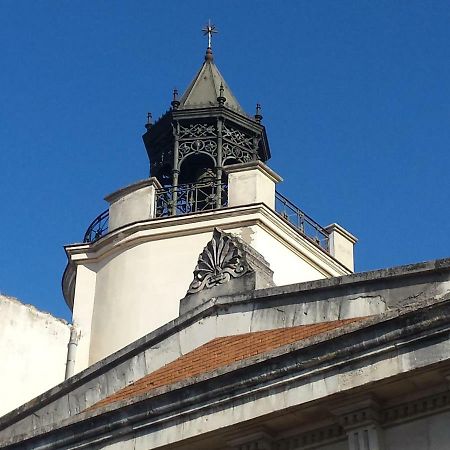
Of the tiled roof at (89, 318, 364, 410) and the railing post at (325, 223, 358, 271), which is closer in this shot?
the tiled roof at (89, 318, 364, 410)

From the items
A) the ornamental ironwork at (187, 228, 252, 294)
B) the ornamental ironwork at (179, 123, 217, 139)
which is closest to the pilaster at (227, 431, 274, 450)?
the ornamental ironwork at (187, 228, 252, 294)

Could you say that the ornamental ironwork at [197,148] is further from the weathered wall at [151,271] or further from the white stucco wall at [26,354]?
the white stucco wall at [26,354]

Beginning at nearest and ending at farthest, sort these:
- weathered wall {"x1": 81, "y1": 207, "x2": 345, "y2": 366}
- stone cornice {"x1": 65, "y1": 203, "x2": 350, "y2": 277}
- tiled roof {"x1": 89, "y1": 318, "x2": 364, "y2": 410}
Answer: tiled roof {"x1": 89, "y1": 318, "x2": 364, "y2": 410}
weathered wall {"x1": 81, "y1": 207, "x2": 345, "y2": 366}
stone cornice {"x1": 65, "y1": 203, "x2": 350, "y2": 277}

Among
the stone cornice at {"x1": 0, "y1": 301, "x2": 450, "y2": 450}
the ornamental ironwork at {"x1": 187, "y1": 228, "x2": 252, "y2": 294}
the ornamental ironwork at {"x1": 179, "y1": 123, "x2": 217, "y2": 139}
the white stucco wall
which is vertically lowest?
the stone cornice at {"x1": 0, "y1": 301, "x2": 450, "y2": 450}

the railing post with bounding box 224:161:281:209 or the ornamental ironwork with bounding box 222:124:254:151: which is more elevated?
the ornamental ironwork with bounding box 222:124:254:151

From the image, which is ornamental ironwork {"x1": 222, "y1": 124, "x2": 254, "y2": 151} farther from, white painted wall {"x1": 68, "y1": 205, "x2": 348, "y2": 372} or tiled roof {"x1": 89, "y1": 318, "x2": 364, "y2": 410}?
tiled roof {"x1": 89, "y1": 318, "x2": 364, "y2": 410}

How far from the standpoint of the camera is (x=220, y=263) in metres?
17.3

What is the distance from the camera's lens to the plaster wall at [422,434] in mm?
13078

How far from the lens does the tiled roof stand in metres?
15.2

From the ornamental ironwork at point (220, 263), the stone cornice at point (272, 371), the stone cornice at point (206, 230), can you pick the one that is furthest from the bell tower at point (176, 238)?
the stone cornice at point (272, 371)

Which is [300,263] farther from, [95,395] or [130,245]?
[95,395]

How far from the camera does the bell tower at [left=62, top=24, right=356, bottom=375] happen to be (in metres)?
25.8

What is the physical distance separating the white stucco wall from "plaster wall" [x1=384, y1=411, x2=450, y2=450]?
532 inches

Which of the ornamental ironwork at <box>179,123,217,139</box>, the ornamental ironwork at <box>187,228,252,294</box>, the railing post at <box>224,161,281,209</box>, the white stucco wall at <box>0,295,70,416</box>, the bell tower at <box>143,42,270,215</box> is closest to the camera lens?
the ornamental ironwork at <box>187,228,252,294</box>
